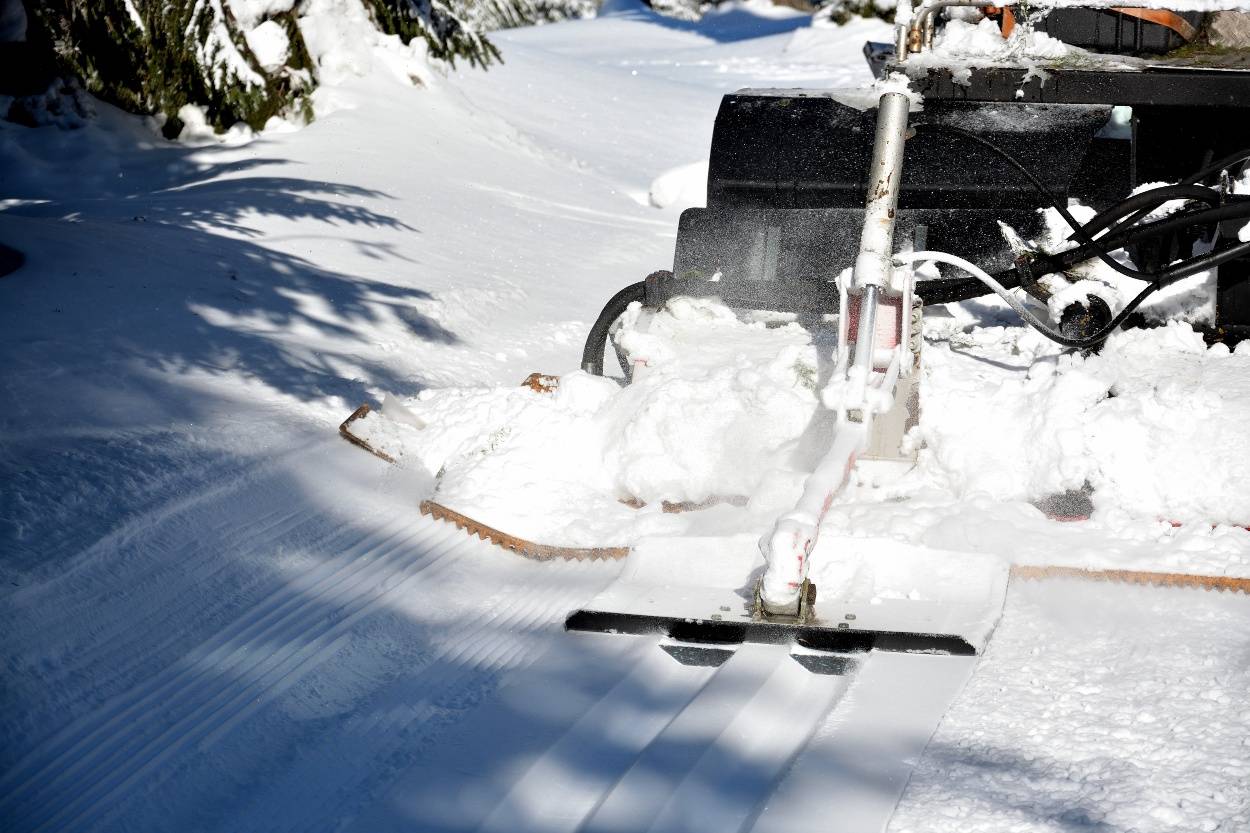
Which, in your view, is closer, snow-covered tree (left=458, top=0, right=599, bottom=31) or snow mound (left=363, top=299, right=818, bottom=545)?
Answer: snow mound (left=363, top=299, right=818, bottom=545)

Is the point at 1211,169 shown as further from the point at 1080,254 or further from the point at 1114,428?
the point at 1114,428

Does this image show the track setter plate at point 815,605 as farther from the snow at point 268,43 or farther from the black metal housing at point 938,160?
the snow at point 268,43

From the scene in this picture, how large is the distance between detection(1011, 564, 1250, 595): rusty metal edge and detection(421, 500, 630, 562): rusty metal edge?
96cm

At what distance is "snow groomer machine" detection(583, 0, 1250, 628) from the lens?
13.0 feet

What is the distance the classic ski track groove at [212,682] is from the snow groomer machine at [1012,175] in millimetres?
1465

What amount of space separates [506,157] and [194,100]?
270 centimetres

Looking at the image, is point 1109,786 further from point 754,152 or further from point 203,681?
point 754,152

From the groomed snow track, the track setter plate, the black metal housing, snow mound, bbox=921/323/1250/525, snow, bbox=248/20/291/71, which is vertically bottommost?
the groomed snow track

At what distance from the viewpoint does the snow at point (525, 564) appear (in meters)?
2.12

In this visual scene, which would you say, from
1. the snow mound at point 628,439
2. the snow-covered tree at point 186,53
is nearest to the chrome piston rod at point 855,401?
the snow mound at point 628,439

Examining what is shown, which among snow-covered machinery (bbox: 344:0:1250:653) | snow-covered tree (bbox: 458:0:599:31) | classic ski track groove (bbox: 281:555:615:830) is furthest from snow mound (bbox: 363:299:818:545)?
snow-covered tree (bbox: 458:0:599:31)

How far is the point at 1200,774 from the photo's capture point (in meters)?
2.04

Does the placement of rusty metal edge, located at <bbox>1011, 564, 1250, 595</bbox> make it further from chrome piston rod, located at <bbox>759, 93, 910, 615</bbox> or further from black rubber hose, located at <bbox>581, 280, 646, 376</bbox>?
black rubber hose, located at <bbox>581, 280, 646, 376</bbox>

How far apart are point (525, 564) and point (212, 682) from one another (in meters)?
0.95
